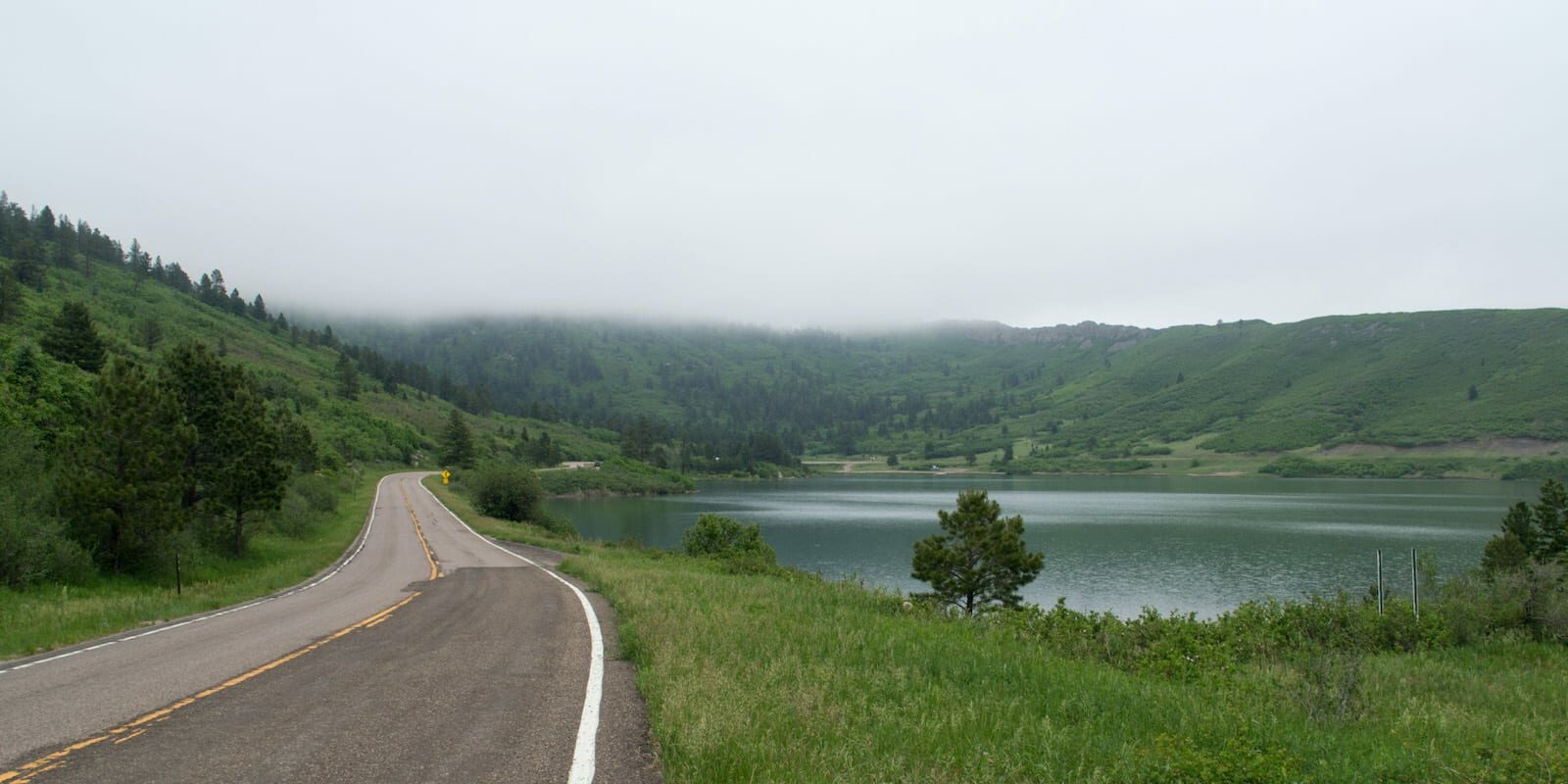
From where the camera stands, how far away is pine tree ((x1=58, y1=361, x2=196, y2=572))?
2198 centimetres

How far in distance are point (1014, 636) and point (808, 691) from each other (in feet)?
20.5

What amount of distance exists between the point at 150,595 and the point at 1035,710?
2201cm

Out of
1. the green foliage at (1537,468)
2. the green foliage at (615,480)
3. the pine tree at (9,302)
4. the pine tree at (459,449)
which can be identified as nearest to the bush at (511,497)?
the pine tree at (9,302)

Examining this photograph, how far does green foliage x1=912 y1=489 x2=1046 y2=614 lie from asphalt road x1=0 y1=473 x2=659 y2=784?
24.4m

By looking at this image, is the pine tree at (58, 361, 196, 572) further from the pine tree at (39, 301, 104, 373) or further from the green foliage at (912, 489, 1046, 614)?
the pine tree at (39, 301, 104, 373)

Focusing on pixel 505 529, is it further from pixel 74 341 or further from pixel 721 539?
pixel 74 341

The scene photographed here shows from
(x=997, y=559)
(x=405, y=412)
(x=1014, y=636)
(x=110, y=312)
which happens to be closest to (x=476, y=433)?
(x=405, y=412)

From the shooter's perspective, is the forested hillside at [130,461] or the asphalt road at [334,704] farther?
the forested hillside at [130,461]

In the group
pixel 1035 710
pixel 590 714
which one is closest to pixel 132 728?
pixel 590 714

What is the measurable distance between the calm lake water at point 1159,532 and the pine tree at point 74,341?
38658 millimetres

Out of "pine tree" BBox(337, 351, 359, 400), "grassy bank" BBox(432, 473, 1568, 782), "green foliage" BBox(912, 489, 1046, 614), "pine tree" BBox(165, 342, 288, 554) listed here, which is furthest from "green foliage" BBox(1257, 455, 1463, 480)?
"pine tree" BBox(165, 342, 288, 554)

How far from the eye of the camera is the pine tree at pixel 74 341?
1945 inches

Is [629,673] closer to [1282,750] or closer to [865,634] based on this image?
[865,634]

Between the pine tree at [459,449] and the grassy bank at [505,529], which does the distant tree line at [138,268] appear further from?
the grassy bank at [505,529]
